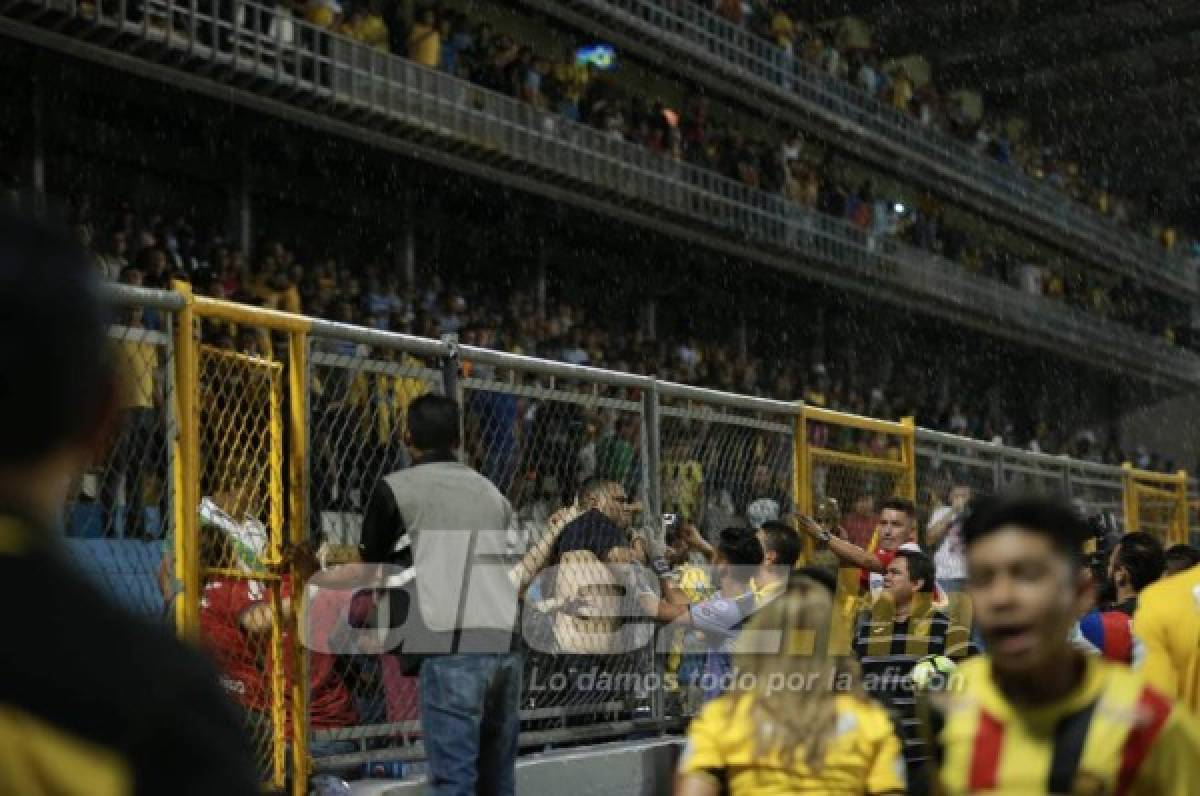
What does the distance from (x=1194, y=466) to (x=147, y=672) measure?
50396mm

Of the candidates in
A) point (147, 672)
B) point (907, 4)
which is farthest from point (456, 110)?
point (147, 672)

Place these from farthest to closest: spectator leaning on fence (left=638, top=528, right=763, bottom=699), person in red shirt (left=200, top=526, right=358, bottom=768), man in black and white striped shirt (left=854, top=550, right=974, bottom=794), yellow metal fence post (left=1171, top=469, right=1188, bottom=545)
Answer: yellow metal fence post (left=1171, top=469, right=1188, bottom=545), spectator leaning on fence (left=638, top=528, right=763, bottom=699), man in black and white striped shirt (left=854, top=550, right=974, bottom=794), person in red shirt (left=200, top=526, right=358, bottom=768)

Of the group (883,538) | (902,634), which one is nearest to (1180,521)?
(883,538)

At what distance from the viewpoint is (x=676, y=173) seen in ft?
89.1

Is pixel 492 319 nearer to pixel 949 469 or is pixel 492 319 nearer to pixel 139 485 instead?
pixel 949 469

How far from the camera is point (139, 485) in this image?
596 cm

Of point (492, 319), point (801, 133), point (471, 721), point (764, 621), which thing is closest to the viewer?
point (764, 621)

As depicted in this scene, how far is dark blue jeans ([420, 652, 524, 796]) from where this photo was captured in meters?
6.05

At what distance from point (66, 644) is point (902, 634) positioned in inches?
275

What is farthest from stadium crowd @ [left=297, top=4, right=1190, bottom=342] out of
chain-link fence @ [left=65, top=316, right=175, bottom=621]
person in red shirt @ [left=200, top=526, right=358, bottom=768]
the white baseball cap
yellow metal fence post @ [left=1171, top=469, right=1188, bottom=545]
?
chain-link fence @ [left=65, top=316, right=175, bottom=621]

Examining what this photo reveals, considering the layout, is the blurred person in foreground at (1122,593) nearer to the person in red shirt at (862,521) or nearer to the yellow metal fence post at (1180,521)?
the person in red shirt at (862,521)

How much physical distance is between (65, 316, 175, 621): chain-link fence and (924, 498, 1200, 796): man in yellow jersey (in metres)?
3.18

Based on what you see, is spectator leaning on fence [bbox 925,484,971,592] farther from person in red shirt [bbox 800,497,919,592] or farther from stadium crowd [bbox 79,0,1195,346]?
stadium crowd [bbox 79,0,1195,346]

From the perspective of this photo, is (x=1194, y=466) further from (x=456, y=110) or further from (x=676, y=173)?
(x=456, y=110)
